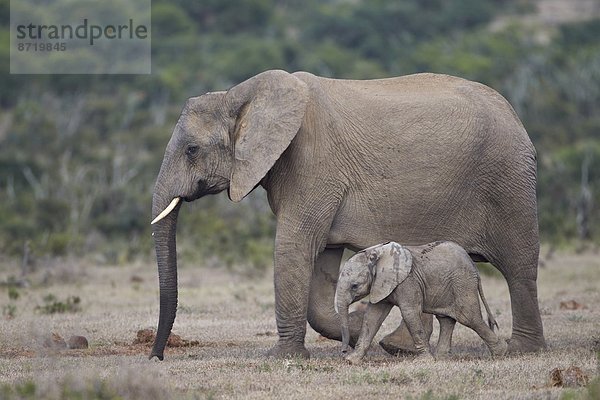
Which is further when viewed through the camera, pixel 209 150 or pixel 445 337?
pixel 209 150

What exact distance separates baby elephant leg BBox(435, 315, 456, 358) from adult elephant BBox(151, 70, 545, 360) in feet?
1.36

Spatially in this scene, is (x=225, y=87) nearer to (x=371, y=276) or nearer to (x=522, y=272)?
(x=522, y=272)

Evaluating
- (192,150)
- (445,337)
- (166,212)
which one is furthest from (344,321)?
(192,150)

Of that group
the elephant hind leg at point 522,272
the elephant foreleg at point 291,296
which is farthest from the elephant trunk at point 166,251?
the elephant hind leg at point 522,272

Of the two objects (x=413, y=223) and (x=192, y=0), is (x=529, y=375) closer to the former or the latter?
(x=413, y=223)

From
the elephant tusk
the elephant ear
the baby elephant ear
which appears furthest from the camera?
the elephant tusk

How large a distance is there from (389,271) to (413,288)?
261mm

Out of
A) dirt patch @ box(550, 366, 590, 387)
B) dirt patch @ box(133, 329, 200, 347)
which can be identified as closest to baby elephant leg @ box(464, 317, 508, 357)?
dirt patch @ box(550, 366, 590, 387)

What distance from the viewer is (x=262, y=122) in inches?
452

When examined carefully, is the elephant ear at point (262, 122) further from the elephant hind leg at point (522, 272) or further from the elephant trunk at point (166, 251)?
the elephant hind leg at point (522, 272)

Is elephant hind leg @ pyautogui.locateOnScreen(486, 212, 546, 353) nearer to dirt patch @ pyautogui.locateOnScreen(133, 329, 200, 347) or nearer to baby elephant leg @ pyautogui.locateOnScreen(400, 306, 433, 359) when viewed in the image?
baby elephant leg @ pyautogui.locateOnScreen(400, 306, 433, 359)

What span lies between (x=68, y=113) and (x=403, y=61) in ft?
62.2

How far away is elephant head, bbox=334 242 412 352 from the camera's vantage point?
1098 centimetres

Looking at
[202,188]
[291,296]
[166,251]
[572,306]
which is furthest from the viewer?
[572,306]
